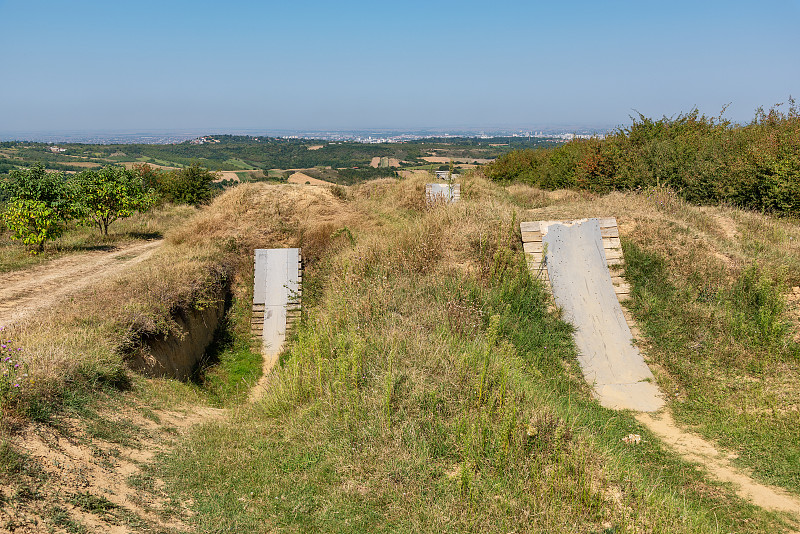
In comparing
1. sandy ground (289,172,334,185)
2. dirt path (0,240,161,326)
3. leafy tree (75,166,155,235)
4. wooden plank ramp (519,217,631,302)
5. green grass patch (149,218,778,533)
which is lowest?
green grass patch (149,218,778,533)

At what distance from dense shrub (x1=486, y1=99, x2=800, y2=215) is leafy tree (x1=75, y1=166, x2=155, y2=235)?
15.3 m

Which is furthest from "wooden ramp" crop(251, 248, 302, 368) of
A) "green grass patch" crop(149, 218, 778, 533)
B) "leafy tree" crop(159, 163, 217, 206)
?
"leafy tree" crop(159, 163, 217, 206)

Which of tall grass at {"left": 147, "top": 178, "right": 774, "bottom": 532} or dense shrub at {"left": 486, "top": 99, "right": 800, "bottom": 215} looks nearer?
tall grass at {"left": 147, "top": 178, "right": 774, "bottom": 532}

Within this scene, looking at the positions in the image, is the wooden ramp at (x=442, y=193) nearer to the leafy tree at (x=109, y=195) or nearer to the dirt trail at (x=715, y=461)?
the dirt trail at (x=715, y=461)

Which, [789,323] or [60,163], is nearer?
[789,323]

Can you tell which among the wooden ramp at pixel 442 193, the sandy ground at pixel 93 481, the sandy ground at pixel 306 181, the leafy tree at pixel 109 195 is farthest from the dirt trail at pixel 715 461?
the leafy tree at pixel 109 195

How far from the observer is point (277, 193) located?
45.3ft

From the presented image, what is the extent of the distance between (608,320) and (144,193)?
45.2ft

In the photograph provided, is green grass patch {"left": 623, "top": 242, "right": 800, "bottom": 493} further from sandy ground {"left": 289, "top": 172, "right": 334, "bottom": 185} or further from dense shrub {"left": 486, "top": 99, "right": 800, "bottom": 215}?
sandy ground {"left": 289, "top": 172, "right": 334, "bottom": 185}

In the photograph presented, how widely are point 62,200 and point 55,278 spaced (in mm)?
2898

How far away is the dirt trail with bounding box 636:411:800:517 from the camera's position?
4261 millimetres

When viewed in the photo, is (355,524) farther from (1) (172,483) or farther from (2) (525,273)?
(2) (525,273)

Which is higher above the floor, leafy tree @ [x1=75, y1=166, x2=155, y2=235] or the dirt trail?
leafy tree @ [x1=75, y1=166, x2=155, y2=235]

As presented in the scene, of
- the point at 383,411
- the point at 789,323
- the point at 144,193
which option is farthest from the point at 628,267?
the point at 144,193
